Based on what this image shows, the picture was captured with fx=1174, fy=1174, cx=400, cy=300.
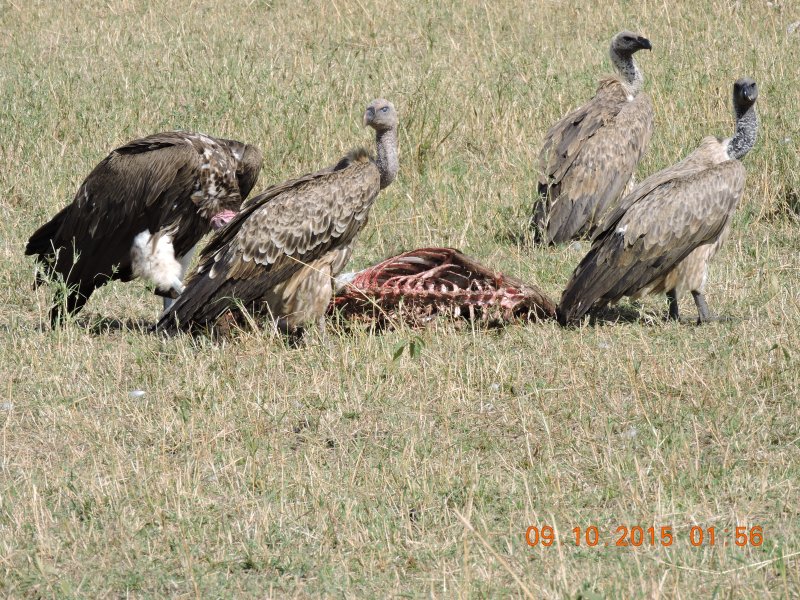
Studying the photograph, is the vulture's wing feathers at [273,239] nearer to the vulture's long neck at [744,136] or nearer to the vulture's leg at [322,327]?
the vulture's leg at [322,327]

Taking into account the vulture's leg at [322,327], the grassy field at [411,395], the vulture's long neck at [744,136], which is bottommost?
the vulture's leg at [322,327]

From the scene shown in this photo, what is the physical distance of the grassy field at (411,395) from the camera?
4.18 metres

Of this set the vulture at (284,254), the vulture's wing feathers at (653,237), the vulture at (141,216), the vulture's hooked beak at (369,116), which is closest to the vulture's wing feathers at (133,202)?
the vulture at (141,216)

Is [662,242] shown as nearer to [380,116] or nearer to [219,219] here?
[380,116]

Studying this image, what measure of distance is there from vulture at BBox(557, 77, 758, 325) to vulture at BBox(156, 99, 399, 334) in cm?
143

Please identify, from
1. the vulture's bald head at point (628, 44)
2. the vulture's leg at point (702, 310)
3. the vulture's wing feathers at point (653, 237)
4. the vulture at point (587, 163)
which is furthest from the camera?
the vulture's bald head at point (628, 44)

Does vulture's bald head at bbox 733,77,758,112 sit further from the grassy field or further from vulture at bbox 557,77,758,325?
the grassy field

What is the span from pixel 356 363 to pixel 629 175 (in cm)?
405

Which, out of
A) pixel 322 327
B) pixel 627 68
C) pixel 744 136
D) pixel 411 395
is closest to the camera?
pixel 411 395

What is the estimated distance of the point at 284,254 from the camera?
7.05 metres
